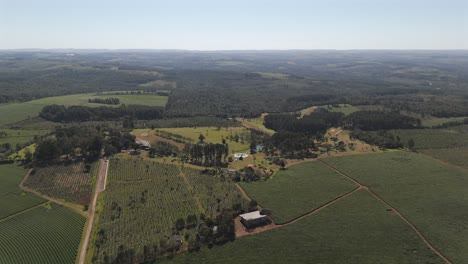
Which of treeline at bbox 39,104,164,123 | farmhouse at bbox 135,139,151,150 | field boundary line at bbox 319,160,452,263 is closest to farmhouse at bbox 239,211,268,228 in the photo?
field boundary line at bbox 319,160,452,263

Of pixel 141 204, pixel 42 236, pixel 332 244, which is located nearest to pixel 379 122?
→ pixel 332 244

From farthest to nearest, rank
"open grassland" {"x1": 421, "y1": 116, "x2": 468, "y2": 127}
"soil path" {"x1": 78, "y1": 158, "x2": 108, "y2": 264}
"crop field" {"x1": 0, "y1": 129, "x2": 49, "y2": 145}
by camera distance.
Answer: "open grassland" {"x1": 421, "y1": 116, "x2": 468, "y2": 127} < "crop field" {"x1": 0, "y1": 129, "x2": 49, "y2": 145} < "soil path" {"x1": 78, "y1": 158, "x2": 108, "y2": 264}

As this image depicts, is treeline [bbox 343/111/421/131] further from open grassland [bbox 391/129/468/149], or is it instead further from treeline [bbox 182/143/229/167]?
treeline [bbox 182/143/229/167]

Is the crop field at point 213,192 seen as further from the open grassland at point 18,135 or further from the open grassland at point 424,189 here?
the open grassland at point 18,135

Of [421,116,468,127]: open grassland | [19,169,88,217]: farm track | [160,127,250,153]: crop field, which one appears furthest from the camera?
[421,116,468,127]: open grassland

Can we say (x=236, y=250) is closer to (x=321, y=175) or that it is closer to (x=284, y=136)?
(x=321, y=175)

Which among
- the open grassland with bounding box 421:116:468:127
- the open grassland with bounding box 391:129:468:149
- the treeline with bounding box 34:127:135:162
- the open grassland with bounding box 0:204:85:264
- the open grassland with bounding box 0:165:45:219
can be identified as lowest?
the open grassland with bounding box 421:116:468:127

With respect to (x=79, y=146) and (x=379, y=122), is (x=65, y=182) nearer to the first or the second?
(x=79, y=146)
